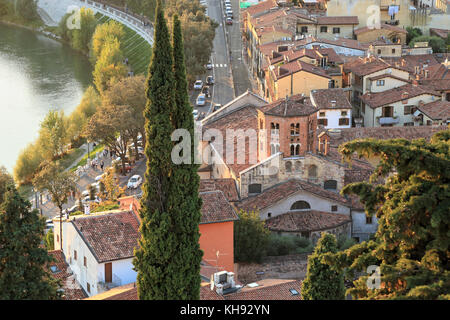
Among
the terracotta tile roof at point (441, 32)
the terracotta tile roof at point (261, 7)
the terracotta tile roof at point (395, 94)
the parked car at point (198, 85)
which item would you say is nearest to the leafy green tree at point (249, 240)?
the terracotta tile roof at point (395, 94)

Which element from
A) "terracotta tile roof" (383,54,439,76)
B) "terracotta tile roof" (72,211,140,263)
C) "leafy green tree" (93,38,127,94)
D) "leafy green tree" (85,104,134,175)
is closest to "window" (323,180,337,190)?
"terracotta tile roof" (72,211,140,263)

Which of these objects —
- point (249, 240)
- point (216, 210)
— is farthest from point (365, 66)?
point (216, 210)

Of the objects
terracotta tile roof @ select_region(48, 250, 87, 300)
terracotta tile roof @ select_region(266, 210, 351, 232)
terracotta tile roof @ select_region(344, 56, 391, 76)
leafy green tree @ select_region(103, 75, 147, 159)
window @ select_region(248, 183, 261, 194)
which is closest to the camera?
terracotta tile roof @ select_region(48, 250, 87, 300)

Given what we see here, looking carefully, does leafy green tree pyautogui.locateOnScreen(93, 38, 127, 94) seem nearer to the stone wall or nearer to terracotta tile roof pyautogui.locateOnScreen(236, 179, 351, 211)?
terracotta tile roof pyautogui.locateOnScreen(236, 179, 351, 211)

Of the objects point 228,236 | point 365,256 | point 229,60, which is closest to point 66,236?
point 228,236

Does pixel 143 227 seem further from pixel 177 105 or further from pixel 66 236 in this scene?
pixel 66 236

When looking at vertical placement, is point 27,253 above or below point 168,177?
below
